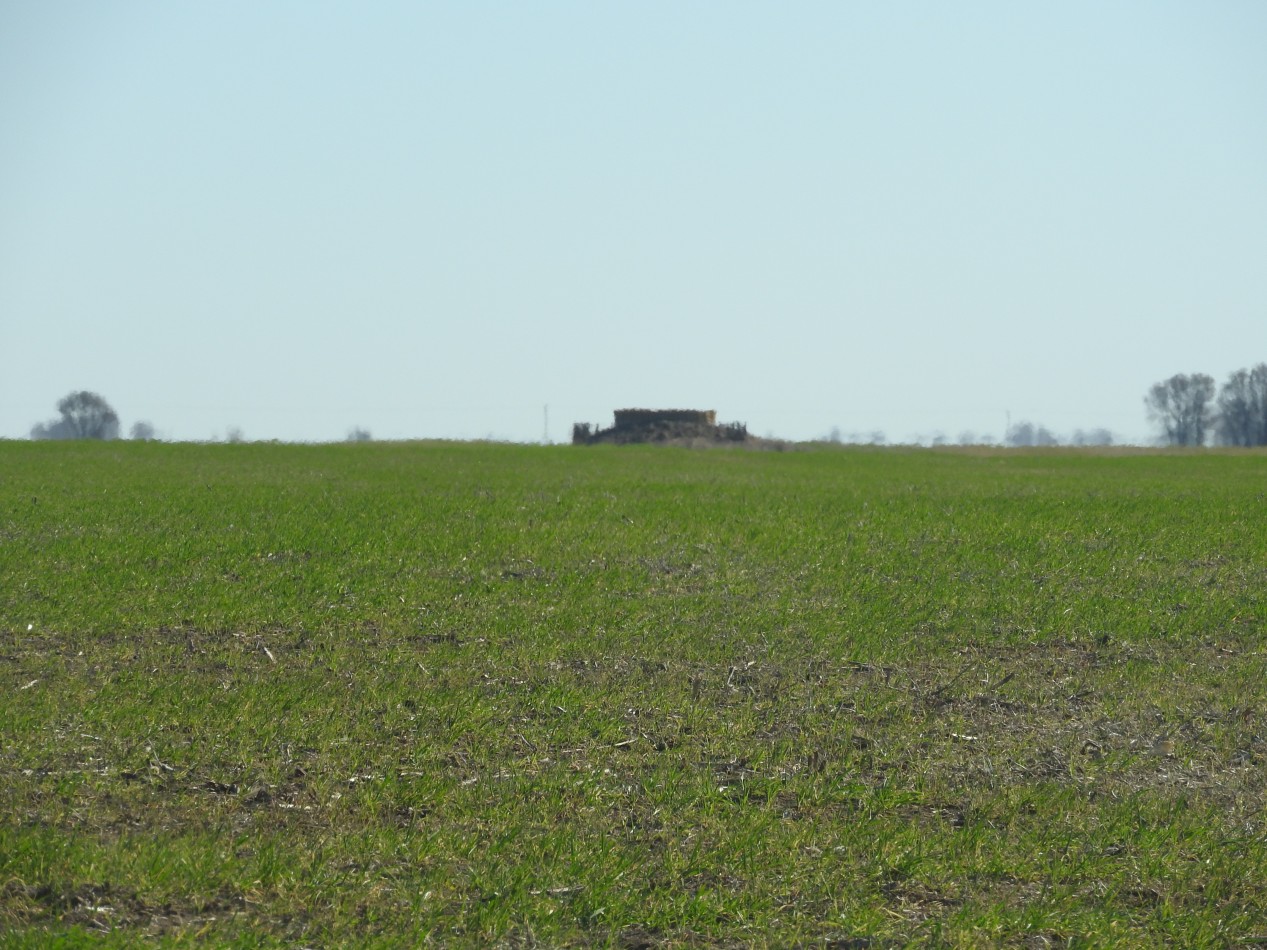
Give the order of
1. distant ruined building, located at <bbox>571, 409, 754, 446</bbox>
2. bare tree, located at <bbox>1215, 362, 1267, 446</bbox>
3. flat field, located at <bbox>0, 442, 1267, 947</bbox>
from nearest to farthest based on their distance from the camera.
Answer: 1. flat field, located at <bbox>0, 442, 1267, 947</bbox>
2. distant ruined building, located at <bbox>571, 409, 754, 446</bbox>
3. bare tree, located at <bbox>1215, 362, 1267, 446</bbox>

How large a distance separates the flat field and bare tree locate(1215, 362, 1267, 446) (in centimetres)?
11451

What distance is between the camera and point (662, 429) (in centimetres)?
7456

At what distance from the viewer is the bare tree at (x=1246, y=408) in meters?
127

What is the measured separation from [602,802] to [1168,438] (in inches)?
5905

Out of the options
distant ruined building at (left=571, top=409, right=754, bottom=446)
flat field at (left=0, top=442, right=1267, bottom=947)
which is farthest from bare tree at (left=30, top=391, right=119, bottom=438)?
flat field at (left=0, top=442, right=1267, bottom=947)

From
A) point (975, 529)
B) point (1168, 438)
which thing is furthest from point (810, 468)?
point (1168, 438)

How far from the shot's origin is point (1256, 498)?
29.1 meters

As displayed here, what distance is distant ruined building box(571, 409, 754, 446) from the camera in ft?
242

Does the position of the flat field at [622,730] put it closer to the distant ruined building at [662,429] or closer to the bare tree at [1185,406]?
the distant ruined building at [662,429]

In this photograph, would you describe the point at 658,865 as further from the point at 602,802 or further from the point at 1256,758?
the point at 1256,758

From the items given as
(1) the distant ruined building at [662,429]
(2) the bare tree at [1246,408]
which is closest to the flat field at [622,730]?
(1) the distant ruined building at [662,429]

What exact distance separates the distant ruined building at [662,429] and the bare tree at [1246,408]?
240 ft

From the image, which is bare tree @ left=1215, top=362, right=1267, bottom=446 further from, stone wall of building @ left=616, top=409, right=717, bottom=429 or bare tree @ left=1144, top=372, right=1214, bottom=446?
stone wall of building @ left=616, top=409, right=717, bottom=429

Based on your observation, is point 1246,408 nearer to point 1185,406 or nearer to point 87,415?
point 1185,406
